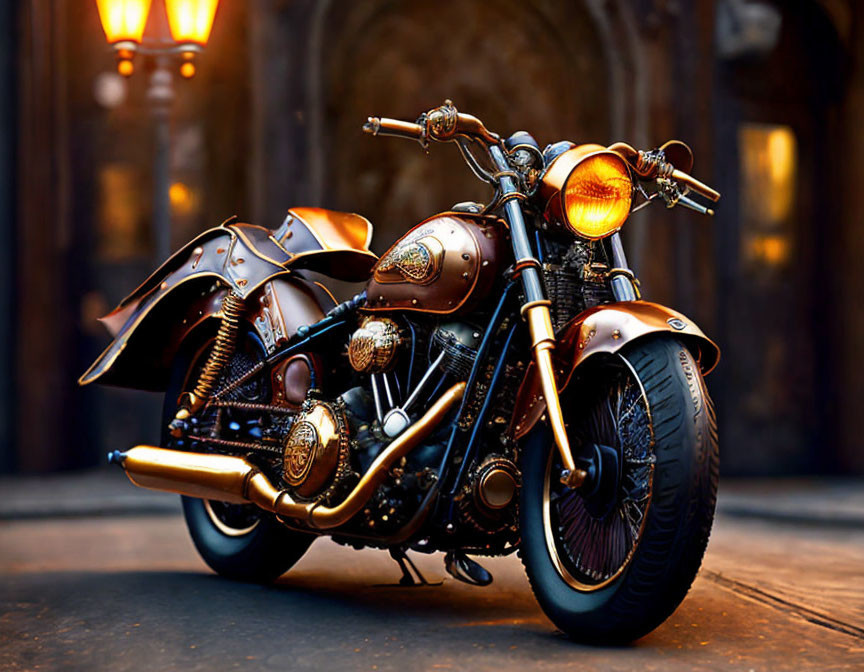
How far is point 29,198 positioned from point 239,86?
2.03m

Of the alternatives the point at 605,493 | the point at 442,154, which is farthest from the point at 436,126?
the point at 442,154

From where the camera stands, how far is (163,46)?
903cm

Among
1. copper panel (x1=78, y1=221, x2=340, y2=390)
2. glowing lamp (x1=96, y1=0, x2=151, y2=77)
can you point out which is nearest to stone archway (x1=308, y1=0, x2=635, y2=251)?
glowing lamp (x1=96, y1=0, x2=151, y2=77)

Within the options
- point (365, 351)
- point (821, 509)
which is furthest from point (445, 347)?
point (821, 509)

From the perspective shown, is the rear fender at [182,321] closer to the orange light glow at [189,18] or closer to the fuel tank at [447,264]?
the fuel tank at [447,264]

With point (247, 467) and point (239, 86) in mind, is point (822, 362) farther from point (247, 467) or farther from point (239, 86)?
point (247, 467)

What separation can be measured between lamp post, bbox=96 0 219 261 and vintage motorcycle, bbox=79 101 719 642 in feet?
12.6

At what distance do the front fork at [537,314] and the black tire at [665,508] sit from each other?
0.22 m

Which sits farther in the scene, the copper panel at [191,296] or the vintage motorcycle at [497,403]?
the copper panel at [191,296]

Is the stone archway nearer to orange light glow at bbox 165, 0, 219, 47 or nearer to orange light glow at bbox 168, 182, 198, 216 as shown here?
orange light glow at bbox 168, 182, 198, 216

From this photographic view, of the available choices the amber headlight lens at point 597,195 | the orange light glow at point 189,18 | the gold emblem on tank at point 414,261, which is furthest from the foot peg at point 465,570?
the orange light glow at point 189,18

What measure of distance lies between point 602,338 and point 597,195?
50 cm

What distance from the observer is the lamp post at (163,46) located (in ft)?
28.8

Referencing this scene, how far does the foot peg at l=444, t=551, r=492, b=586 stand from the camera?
441 cm
